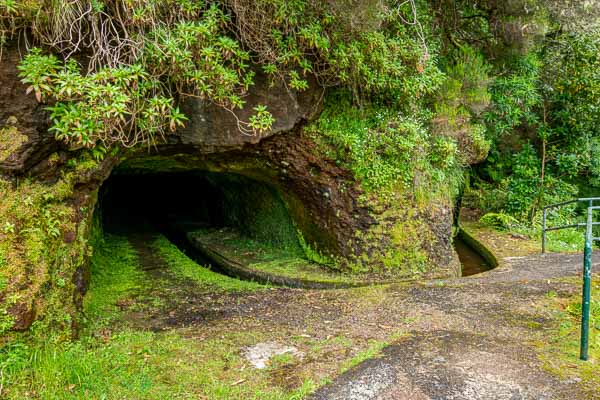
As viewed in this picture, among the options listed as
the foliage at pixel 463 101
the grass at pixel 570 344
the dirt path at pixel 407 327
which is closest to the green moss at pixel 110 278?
the dirt path at pixel 407 327

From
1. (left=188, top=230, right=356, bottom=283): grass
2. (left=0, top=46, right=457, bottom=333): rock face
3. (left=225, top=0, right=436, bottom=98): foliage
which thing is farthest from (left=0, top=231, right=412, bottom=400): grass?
(left=225, top=0, right=436, bottom=98): foliage

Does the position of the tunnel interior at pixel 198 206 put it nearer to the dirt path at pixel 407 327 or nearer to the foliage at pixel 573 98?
the dirt path at pixel 407 327

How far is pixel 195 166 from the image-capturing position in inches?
339

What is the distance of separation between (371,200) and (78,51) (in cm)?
503

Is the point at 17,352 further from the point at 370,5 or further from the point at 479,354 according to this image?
the point at 370,5

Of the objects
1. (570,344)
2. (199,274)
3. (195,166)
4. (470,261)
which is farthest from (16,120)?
(470,261)

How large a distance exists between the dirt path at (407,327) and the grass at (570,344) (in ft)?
0.36

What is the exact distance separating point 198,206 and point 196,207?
0.60 ft

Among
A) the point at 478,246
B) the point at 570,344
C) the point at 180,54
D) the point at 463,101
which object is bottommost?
the point at 570,344

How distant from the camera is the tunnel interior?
10.2 meters

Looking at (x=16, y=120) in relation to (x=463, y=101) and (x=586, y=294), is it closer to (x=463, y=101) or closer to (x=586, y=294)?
(x=586, y=294)

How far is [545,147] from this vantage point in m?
13.5

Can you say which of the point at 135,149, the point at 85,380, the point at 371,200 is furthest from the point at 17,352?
the point at 371,200

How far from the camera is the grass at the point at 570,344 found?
437 cm
